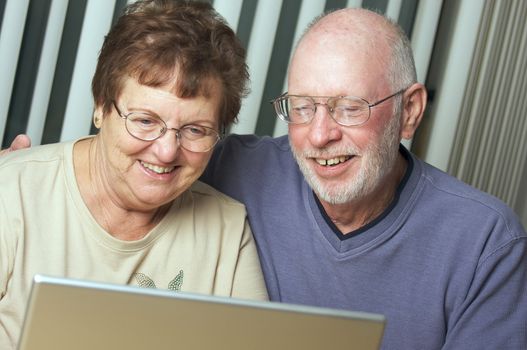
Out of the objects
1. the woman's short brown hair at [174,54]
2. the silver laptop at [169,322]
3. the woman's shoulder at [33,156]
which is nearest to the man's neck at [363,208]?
the woman's short brown hair at [174,54]

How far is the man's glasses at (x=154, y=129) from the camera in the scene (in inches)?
68.5

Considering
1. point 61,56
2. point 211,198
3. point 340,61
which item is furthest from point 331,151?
point 61,56

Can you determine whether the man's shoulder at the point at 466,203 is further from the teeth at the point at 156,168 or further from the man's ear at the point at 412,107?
the teeth at the point at 156,168

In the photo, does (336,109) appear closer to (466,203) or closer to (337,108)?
(337,108)

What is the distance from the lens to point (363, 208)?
2074 mm

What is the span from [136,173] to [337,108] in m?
0.48

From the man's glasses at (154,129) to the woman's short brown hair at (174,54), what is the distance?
64mm

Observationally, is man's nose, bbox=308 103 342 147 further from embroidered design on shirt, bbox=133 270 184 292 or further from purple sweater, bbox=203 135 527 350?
embroidered design on shirt, bbox=133 270 184 292

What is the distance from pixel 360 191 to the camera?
1991mm

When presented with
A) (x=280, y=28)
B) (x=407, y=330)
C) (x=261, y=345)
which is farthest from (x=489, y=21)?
(x=261, y=345)

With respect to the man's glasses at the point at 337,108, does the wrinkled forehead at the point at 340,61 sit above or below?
above

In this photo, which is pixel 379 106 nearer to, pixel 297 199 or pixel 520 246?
pixel 297 199

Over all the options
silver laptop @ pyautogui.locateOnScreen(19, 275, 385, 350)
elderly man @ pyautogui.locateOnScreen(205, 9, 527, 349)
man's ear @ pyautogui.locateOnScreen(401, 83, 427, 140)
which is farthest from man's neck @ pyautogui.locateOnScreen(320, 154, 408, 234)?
silver laptop @ pyautogui.locateOnScreen(19, 275, 385, 350)

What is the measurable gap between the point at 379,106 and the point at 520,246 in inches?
18.3
